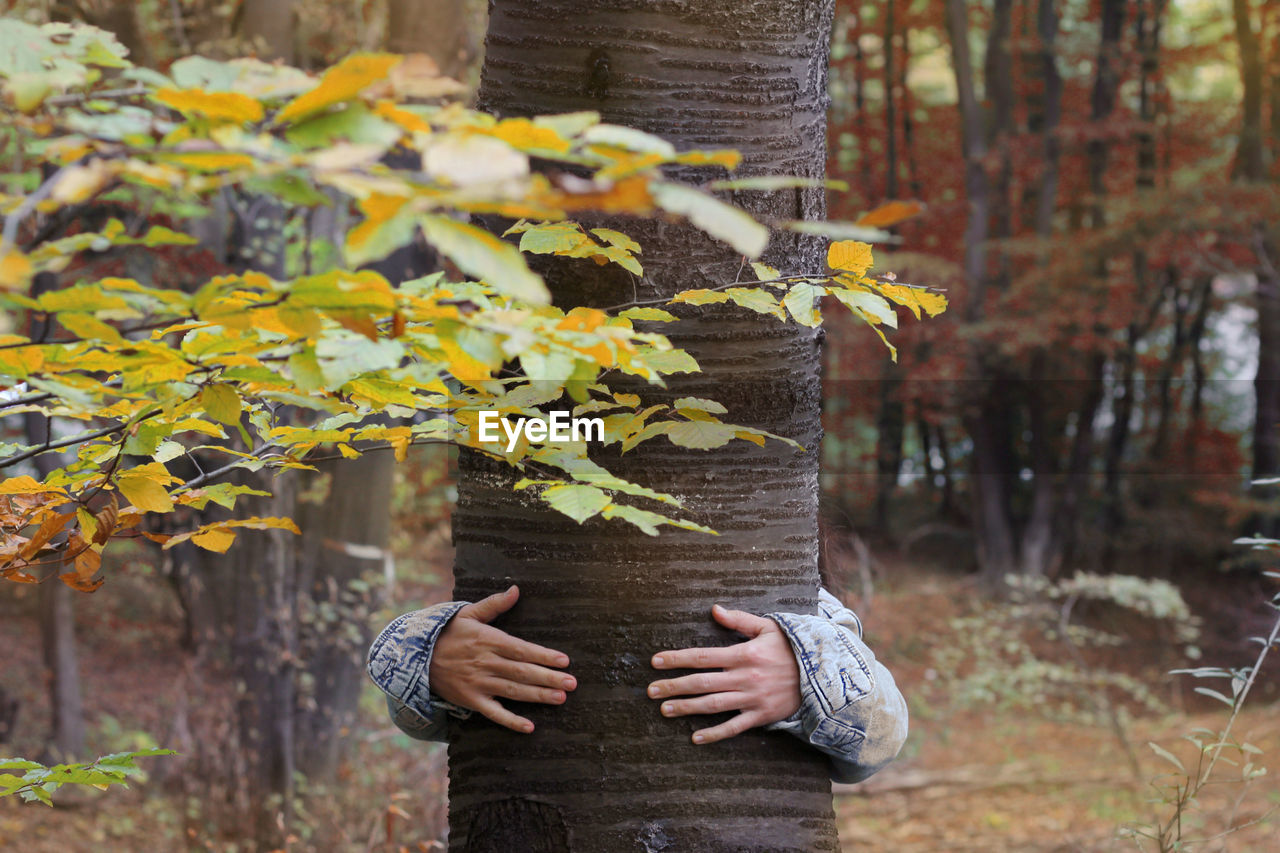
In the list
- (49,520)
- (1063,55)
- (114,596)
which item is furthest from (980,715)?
(114,596)

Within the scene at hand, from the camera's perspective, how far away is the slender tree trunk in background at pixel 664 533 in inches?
60.7

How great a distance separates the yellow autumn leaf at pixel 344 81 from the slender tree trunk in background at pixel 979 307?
35.0 ft

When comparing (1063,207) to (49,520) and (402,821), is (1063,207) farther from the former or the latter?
(49,520)

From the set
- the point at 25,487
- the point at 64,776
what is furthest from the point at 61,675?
the point at 25,487

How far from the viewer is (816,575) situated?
1728 millimetres

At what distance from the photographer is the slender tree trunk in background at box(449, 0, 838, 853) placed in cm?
154

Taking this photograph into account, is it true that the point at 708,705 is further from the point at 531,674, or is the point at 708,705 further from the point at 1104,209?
the point at 1104,209

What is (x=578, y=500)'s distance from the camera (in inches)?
44.2

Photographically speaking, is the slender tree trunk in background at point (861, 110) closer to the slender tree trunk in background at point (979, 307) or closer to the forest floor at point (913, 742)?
the slender tree trunk in background at point (979, 307)

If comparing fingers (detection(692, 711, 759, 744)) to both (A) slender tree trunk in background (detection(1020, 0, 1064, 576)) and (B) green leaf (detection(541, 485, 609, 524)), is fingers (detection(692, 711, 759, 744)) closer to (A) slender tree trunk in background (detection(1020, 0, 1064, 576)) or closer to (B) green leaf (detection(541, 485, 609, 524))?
(B) green leaf (detection(541, 485, 609, 524))

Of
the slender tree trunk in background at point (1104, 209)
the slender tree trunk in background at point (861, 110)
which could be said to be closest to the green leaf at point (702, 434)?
the slender tree trunk in background at point (1104, 209)

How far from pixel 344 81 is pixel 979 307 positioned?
11.1m

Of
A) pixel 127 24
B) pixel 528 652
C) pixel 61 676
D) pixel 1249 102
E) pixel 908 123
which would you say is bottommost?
pixel 61 676

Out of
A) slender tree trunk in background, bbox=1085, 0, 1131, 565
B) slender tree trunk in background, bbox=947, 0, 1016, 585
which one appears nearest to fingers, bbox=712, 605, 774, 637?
slender tree trunk in background, bbox=947, 0, 1016, 585
